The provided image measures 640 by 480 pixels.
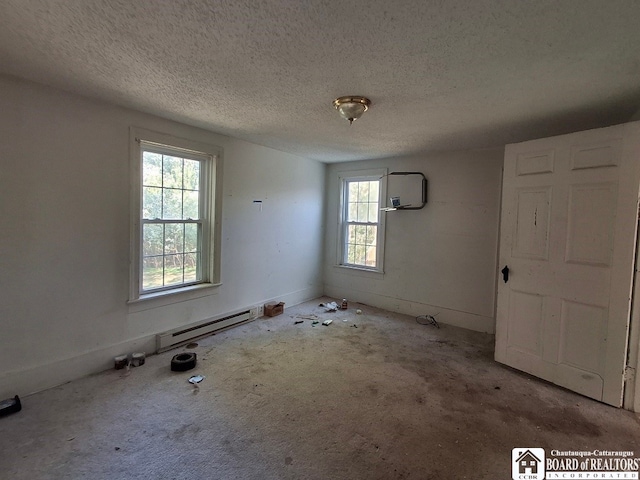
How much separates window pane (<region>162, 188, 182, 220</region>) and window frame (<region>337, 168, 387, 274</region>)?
2651 millimetres

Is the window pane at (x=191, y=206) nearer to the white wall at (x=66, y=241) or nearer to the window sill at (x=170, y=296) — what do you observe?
the white wall at (x=66, y=241)

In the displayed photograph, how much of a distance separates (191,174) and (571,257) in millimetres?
3714

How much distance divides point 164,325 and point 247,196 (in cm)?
178

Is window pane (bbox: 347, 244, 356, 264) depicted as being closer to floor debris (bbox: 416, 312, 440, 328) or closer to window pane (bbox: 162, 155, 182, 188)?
floor debris (bbox: 416, 312, 440, 328)

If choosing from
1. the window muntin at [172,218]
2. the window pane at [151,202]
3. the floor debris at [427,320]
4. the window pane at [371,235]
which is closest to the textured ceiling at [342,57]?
the window muntin at [172,218]

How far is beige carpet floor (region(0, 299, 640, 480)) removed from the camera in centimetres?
169

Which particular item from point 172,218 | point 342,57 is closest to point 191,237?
point 172,218

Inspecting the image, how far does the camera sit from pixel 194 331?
334cm

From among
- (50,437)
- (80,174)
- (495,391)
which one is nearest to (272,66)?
(80,174)

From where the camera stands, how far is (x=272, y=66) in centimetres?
186

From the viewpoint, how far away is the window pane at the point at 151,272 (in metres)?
3.00

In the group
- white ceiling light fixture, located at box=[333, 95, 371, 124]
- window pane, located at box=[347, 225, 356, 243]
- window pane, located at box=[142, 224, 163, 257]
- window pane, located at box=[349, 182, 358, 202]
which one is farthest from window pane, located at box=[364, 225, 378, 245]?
window pane, located at box=[142, 224, 163, 257]

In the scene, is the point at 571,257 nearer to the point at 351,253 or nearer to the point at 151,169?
the point at 351,253

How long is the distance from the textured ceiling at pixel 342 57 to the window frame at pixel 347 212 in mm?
1814
